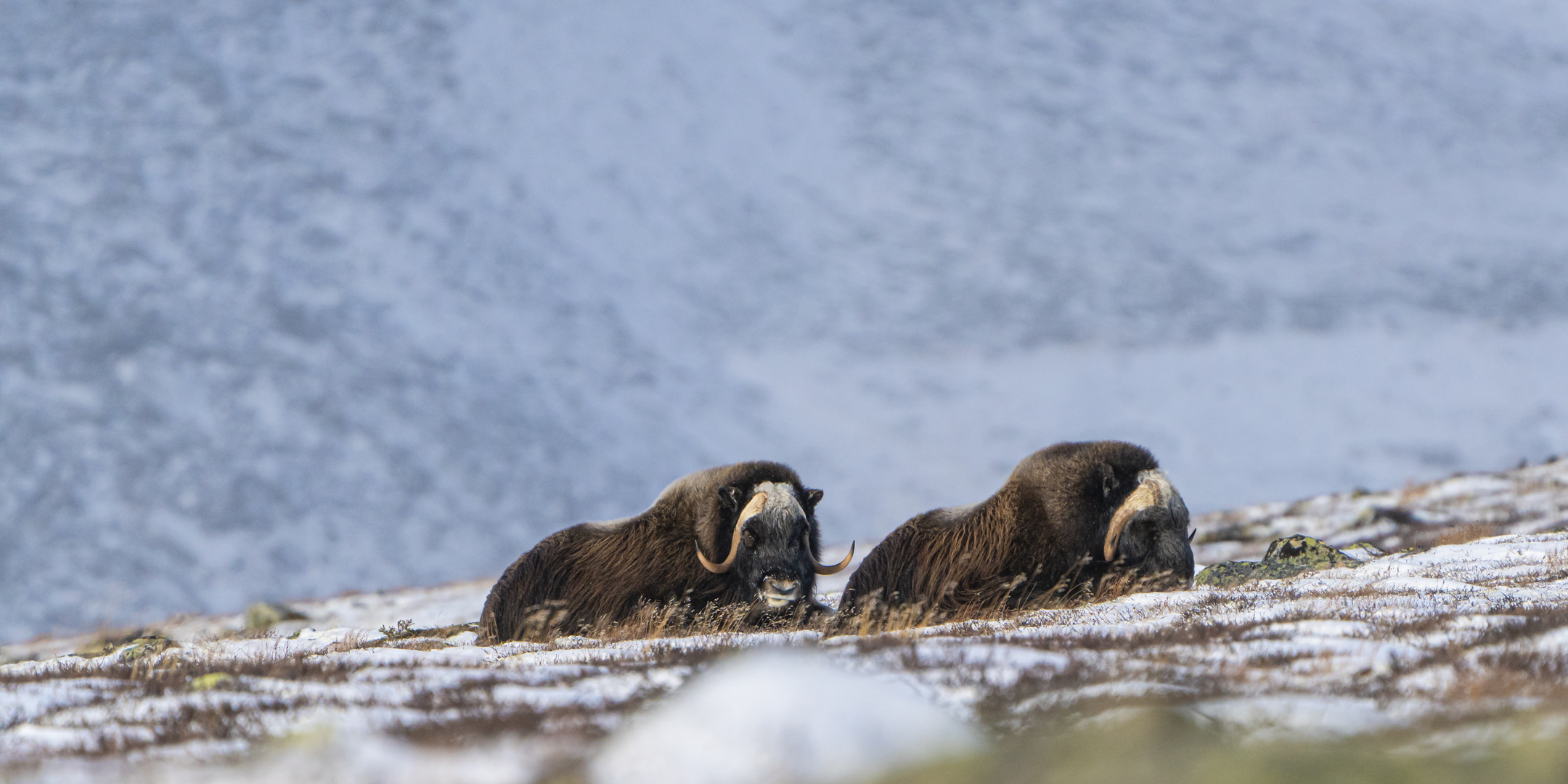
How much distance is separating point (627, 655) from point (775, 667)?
2.95 meters

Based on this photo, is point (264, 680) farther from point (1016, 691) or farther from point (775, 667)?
point (1016, 691)

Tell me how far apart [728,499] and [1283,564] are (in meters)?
6.30

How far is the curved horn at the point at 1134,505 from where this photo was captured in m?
10.6

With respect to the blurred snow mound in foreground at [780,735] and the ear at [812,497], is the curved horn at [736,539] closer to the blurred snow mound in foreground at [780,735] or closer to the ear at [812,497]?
the ear at [812,497]

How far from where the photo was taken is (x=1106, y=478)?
10.8 metres

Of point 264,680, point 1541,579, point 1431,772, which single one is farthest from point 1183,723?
point 1541,579

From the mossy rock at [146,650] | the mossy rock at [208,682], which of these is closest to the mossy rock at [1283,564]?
the mossy rock at [208,682]

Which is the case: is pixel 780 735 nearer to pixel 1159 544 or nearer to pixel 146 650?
pixel 1159 544

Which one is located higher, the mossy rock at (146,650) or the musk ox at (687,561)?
the musk ox at (687,561)

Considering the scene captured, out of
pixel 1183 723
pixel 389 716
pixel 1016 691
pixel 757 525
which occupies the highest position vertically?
pixel 1183 723

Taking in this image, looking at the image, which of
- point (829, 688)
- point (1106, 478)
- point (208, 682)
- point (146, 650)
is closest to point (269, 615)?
point (146, 650)

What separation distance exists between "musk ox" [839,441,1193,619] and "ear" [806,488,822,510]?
0.90 metres

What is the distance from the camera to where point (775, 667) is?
14.5 ft

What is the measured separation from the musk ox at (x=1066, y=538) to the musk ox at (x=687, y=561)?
70cm
